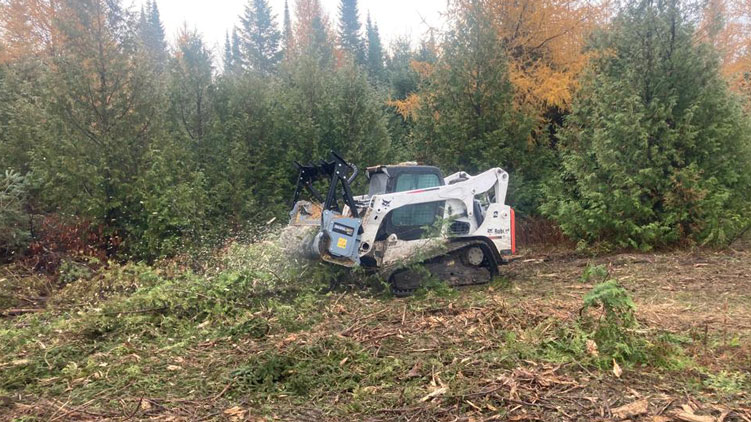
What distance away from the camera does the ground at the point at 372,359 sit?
11.5 ft

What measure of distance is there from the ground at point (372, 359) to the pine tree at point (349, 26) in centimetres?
3293

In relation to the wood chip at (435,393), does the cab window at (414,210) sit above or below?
above

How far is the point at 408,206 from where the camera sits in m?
8.25

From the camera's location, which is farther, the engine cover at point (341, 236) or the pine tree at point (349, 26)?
the pine tree at point (349, 26)

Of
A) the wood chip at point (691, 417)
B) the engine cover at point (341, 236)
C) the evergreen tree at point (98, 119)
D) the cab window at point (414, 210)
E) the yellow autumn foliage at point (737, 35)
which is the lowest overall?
the wood chip at point (691, 417)

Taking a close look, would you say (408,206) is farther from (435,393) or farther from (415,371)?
(435,393)

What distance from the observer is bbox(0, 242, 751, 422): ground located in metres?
3.49

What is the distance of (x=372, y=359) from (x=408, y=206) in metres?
4.16

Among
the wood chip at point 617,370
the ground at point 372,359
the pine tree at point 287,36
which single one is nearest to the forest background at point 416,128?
the ground at point 372,359

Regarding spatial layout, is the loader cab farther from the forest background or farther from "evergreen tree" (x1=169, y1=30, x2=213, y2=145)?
"evergreen tree" (x1=169, y1=30, x2=213, y2=145)

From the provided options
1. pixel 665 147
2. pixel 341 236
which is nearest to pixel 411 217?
pixel 341 236

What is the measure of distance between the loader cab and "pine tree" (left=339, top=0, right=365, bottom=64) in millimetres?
29790

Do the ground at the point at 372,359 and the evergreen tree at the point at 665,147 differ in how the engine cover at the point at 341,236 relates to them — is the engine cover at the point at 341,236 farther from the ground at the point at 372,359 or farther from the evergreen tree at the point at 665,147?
the evergreen tree at the point at 665,147

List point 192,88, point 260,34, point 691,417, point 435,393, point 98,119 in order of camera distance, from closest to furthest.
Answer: point 691,417
point 435,393
point 98,119
point 192,88
point 260,34
